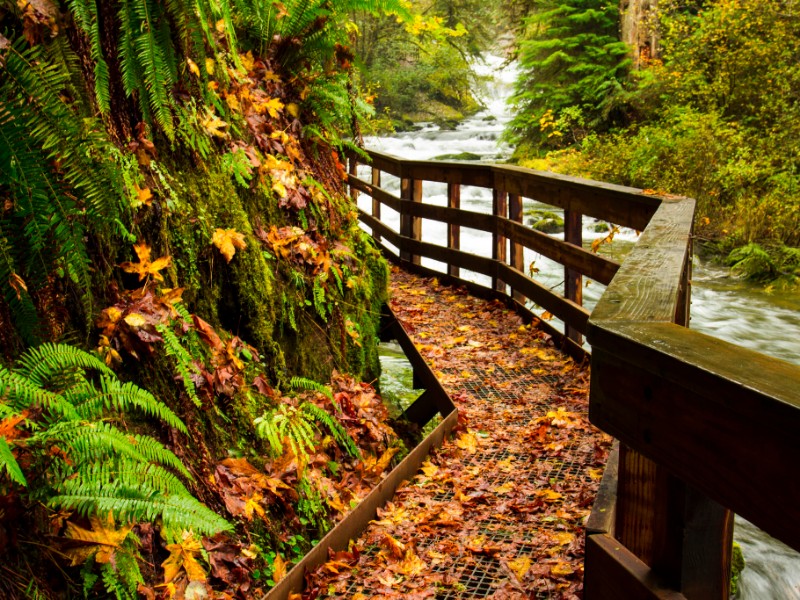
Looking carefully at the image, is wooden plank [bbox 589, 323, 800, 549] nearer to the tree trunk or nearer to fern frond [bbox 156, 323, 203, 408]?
fern frond [bbox 156, 323, 203, 408]

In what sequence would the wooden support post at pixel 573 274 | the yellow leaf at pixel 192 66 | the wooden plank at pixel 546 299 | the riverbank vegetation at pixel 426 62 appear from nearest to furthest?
1. the yellow leaf at pixel 192 66
2. the wooden plank at pixel 546 299
3. the wooden support post at pixel 573 274
4. the riverbank vegetation at pixel 426 62

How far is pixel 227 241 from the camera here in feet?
12.2

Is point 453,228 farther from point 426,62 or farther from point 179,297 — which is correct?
point 426,62

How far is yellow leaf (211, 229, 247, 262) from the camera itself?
368cm

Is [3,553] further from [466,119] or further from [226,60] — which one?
[466,119]

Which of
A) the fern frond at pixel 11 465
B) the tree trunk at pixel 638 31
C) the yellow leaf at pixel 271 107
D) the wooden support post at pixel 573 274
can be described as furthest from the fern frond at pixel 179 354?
the tree trunk at pixel 638 31

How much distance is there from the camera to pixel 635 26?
1984cm

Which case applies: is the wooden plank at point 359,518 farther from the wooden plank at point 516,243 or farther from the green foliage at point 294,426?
the wooden plank at point 516,243

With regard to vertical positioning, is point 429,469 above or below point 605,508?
below

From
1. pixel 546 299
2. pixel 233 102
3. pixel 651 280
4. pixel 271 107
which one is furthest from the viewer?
pixel 546 299

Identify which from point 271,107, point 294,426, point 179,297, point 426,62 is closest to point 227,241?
point 179,297

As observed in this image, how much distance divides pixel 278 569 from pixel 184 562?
52cm

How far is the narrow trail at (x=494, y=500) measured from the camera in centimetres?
289

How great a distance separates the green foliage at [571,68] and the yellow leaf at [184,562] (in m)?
18.0
